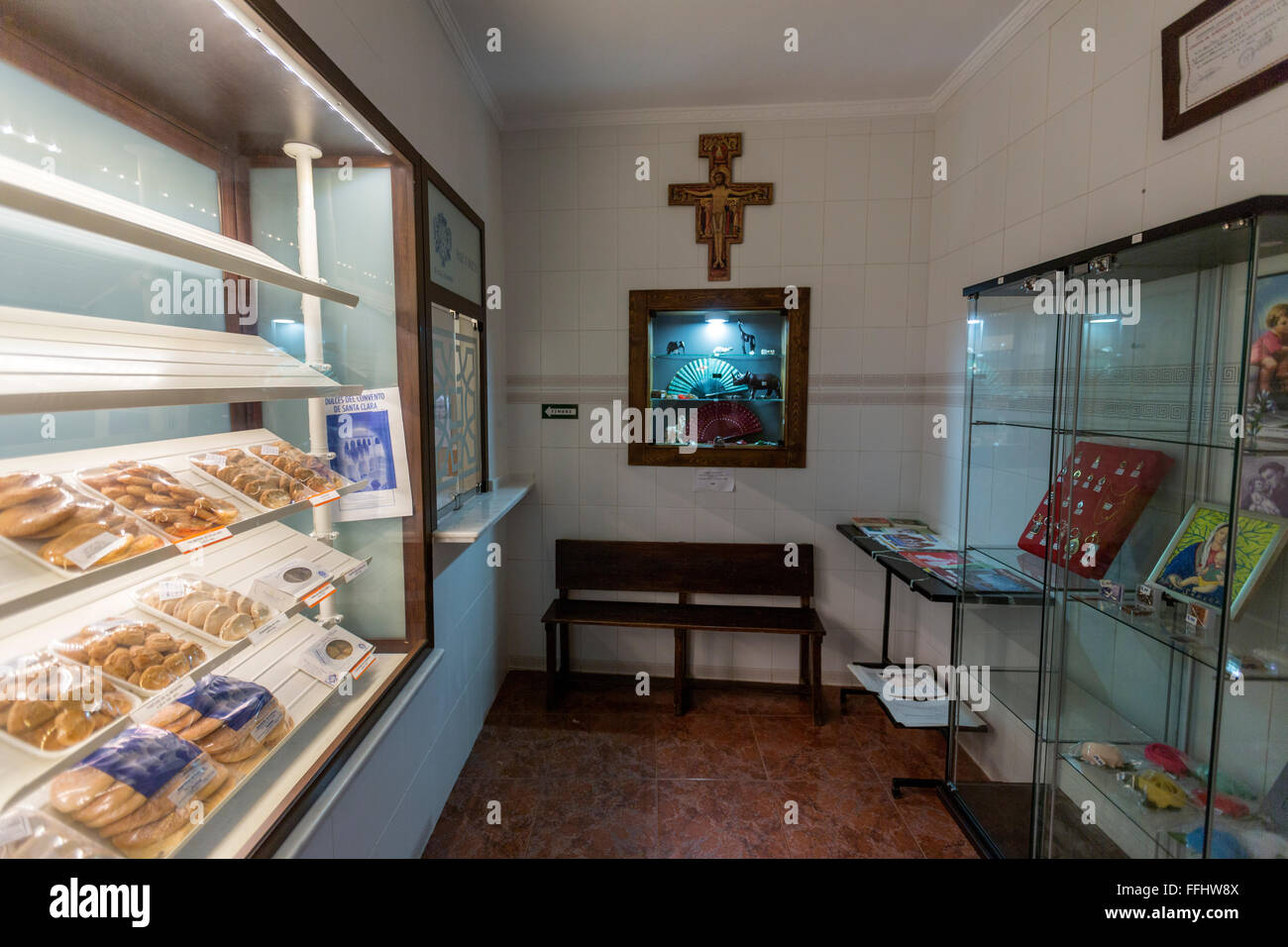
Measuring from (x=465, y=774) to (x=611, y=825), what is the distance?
2.34 feet

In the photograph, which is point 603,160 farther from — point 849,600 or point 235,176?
point 849,600

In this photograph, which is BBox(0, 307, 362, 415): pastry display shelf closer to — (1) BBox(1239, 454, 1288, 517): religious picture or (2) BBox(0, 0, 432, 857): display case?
(2) BBox(0, 0, 432, 857): display case

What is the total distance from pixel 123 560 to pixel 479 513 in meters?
1.53

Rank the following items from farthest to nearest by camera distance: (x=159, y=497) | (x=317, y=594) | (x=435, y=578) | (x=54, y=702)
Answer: (x=435, y=578) < (x=317, y=594) < (x=159, y=497) < (x=54, y=702)

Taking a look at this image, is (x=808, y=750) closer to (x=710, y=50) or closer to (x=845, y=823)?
(x=845, y=823)

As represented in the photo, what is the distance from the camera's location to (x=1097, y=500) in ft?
5.49

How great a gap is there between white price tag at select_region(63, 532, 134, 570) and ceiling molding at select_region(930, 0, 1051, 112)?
326 centimetres

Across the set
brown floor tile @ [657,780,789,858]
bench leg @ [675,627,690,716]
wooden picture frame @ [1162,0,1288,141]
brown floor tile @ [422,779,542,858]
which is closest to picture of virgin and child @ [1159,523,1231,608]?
wooden picture frame @ [1162,0,1288,141]

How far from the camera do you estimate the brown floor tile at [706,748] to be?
8.34 ft

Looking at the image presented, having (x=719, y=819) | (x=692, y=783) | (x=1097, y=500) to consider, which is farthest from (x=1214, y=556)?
(x=692, y=783)

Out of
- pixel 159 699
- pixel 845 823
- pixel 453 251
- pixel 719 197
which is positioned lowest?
pixel 845 823

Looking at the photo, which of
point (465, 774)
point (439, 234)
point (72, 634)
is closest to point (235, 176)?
point (439, 234)

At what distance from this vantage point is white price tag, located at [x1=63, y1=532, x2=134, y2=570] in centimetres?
79
